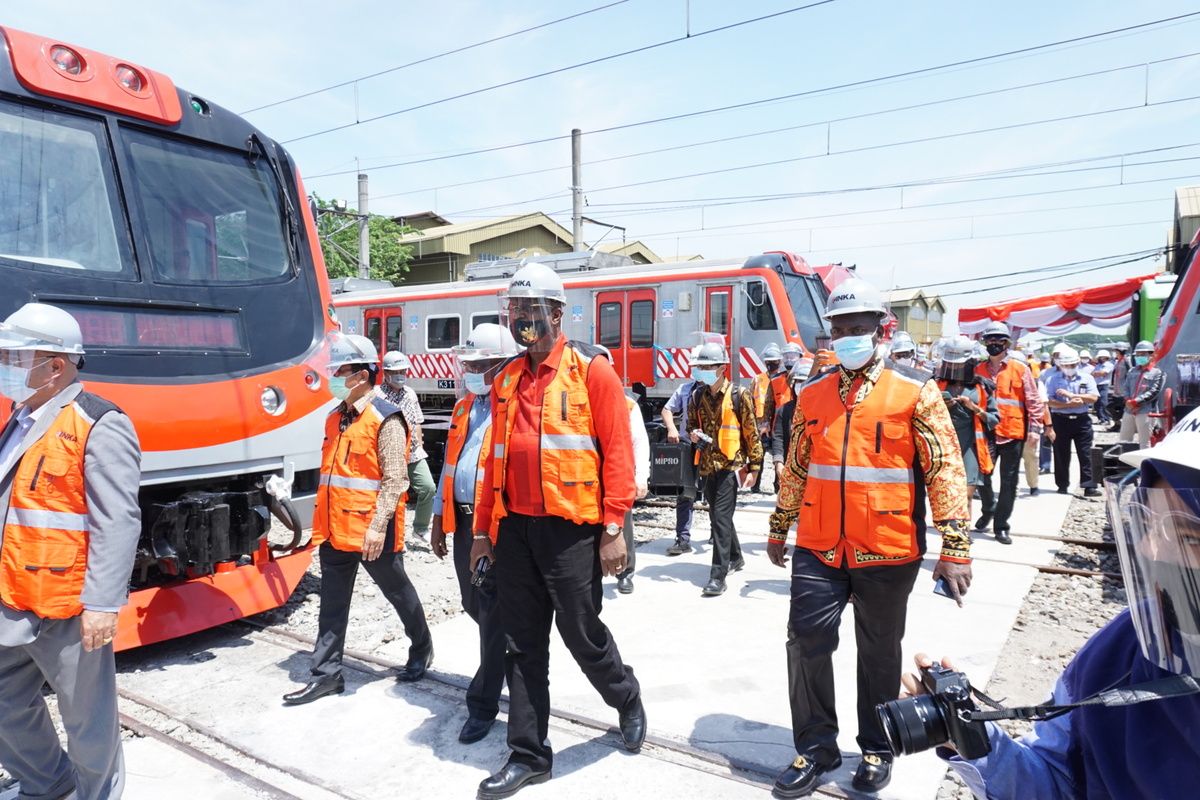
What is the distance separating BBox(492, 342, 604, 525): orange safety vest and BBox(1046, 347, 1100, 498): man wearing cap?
29.1ft

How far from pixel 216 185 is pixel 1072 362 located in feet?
31.8

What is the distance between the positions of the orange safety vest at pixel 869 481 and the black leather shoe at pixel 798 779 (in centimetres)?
78

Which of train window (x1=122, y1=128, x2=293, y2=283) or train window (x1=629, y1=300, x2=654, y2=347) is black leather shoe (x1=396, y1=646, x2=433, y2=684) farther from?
train window (x1=629, y1=300, x2=654, y2=347)

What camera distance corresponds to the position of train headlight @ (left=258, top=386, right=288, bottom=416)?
15.3ft

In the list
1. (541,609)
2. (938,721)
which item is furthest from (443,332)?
(938,721)

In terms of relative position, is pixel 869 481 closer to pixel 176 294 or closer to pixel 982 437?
pixel 176 294

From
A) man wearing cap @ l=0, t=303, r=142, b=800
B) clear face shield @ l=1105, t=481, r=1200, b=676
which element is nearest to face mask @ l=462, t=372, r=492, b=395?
man wearing cap @ l=0, t=303, r=142, b=800

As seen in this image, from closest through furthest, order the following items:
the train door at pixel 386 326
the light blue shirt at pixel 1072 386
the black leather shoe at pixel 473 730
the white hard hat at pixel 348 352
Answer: the black leather shoe at pixel 473 730 < the white hard hat at pixel 348 352 < the light blue shirt at pixel 1072 386 < the train door at pixel 386 326

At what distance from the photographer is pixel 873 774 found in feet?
10.0

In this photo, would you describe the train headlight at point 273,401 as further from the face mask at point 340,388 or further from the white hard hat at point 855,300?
the white hard hat at point 855,300

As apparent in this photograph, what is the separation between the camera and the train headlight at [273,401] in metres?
4.65

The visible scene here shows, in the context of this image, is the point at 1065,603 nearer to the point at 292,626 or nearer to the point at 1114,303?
the point at 292,626

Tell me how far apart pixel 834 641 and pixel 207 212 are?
422cm

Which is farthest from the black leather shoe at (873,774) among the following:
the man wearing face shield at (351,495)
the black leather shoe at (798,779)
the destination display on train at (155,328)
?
the destination display on train at (155,328)
